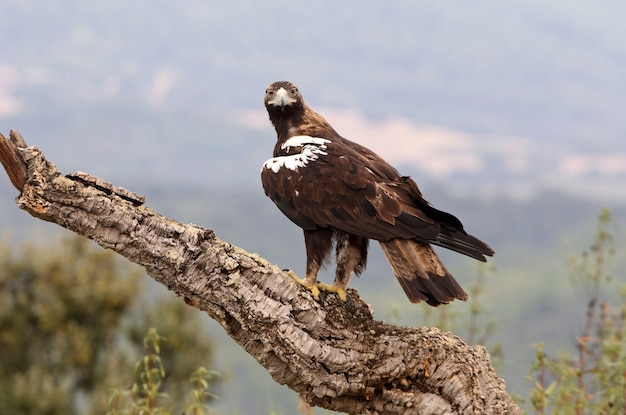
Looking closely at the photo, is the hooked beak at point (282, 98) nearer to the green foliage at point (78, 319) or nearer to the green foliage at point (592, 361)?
the green foliage at point (592, 361)

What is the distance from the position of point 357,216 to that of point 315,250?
18.2 inches

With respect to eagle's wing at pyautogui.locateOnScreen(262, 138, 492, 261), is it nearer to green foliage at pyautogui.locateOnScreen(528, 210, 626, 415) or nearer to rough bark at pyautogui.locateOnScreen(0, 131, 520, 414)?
rough bark at pyautogui.locateOnScreen(0, 131, 520, 414)

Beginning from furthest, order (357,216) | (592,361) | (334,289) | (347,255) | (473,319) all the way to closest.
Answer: (473,319) → (592,361) → (347,255) → (334,289) → (357,216)

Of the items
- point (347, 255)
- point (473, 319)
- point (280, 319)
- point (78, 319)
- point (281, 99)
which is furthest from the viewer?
point (78, 319)

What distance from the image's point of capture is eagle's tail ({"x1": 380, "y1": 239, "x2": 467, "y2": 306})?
497 cm

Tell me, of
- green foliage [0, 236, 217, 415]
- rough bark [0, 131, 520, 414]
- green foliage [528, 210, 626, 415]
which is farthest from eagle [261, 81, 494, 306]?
green foliage [0, 236, 217, 415]

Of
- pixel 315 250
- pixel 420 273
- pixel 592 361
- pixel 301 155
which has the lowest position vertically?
pixel 420 273

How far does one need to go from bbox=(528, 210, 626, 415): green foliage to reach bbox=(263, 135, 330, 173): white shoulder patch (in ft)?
6.84

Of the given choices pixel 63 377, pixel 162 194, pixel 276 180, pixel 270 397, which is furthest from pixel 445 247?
pixel 162 194

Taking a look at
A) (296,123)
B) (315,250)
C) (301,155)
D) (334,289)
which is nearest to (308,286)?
(334,289)

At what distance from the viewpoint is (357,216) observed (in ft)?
17.4

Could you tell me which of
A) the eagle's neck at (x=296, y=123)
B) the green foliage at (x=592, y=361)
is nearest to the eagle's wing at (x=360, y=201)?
the eagle's neck at (x=296, y=123)

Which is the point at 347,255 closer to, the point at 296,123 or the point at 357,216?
the point at 357,216

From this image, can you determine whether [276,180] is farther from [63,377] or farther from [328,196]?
[63,377]
